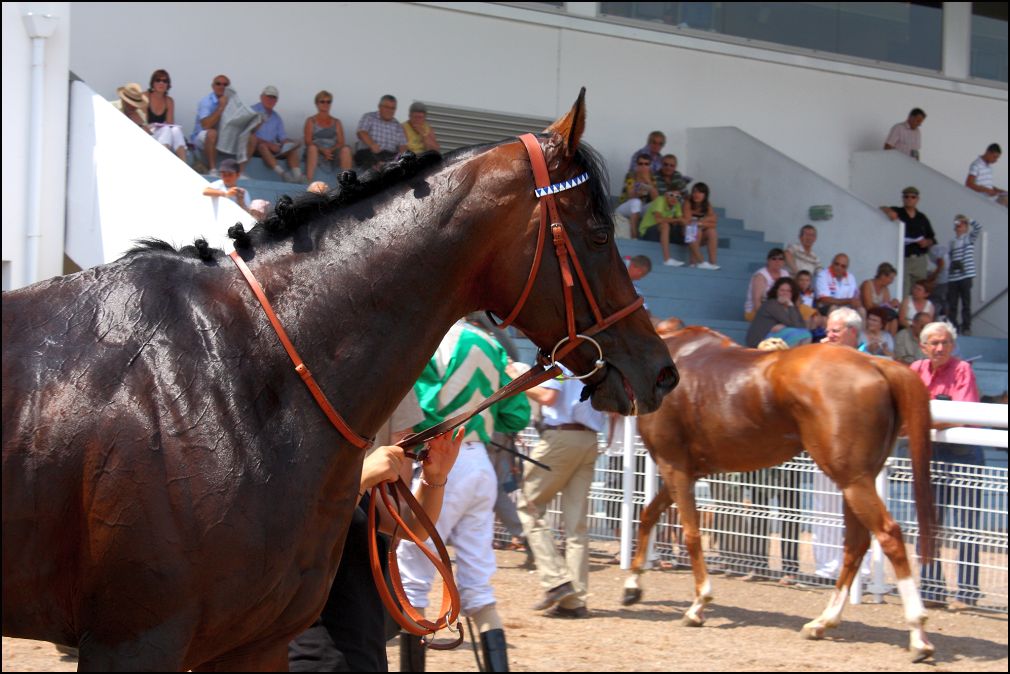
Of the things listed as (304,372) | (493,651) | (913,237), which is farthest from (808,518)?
(913,237)

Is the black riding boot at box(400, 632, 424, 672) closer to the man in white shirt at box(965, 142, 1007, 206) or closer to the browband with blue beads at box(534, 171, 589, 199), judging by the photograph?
the browband with blue beads at box(534, 171, 589, 199)

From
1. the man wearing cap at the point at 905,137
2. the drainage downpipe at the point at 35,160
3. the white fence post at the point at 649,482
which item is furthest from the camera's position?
the man wearing cap at the point at 905,137

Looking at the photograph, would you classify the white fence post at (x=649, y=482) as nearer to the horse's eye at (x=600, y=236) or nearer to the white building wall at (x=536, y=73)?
the horse's eye at (x=600, y=236)

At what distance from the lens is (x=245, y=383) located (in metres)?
2.38

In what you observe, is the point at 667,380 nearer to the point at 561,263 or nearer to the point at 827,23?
the point at 561,263

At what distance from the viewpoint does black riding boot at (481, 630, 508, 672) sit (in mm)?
4672

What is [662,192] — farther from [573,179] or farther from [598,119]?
[573,179]

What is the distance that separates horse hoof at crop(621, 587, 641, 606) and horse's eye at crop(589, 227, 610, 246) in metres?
4.97

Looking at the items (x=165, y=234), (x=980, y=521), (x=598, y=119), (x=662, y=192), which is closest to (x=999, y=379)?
(x=662, y=192)

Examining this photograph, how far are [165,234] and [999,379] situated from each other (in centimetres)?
1066

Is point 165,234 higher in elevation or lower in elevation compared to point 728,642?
higher

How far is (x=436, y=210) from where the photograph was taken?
2.60 metres

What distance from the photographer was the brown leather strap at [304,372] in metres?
2.43

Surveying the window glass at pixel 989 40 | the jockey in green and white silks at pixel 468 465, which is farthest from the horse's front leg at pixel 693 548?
the window glass at pixel 989 40
